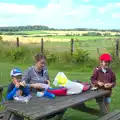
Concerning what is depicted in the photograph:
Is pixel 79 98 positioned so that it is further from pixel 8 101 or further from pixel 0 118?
pixel 0 118

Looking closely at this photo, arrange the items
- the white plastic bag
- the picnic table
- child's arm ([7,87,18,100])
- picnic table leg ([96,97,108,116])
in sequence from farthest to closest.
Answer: picnic table leg ([96,97,108,116])
the white plastic bag
child's arm ([7,87,18,100])
the picnic table

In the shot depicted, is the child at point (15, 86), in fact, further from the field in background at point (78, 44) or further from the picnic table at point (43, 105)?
the field in background at point (78, 44)

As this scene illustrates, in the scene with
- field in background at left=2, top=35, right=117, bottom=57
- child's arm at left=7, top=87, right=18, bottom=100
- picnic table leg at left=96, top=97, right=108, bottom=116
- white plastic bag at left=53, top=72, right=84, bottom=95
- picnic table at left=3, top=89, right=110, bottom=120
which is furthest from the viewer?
field in background at left=2, top=35, right=117, bottom=57

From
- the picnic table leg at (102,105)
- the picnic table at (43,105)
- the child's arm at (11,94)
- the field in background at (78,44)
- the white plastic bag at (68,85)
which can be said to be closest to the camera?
the picnic table at (43,105)

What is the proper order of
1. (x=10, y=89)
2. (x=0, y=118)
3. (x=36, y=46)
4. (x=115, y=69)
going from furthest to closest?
(x=36, y=46) < (x=115, y=69) < (x=0, y=118) < (x=10, y=89)

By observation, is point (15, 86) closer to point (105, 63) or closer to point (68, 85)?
point (68, 85)

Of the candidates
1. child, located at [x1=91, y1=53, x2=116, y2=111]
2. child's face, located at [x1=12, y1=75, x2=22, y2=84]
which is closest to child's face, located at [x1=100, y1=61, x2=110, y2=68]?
child, located at [x1=91, y1=53, x2=116, y2=111]

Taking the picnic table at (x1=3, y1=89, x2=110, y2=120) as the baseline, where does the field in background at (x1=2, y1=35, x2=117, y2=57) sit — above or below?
above

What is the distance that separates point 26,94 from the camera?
15.7 ft

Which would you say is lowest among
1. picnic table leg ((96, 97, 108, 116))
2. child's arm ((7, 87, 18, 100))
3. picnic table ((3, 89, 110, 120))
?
picnic table leg ((96, 97, 108, 116))

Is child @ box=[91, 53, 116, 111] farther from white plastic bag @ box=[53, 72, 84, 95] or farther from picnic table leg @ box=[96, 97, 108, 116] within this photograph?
white plastic bag @ box=[53, 72, 84, 95]

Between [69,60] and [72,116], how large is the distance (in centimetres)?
1063

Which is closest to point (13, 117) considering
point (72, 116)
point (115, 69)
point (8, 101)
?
point (8, 101)

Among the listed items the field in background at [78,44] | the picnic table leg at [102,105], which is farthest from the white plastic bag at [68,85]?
the field in background at [78,44]
